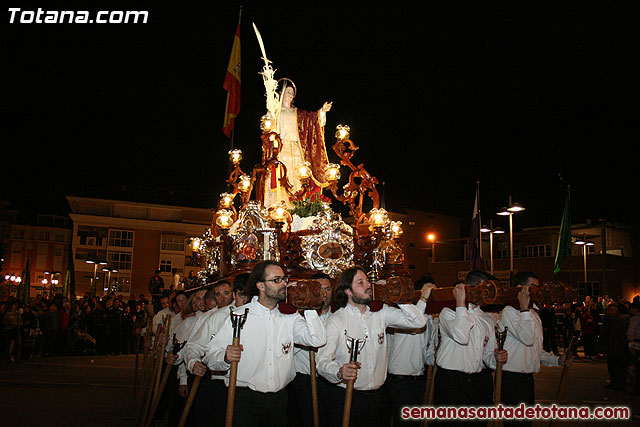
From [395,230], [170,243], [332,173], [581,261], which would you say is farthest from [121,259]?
[395,230]

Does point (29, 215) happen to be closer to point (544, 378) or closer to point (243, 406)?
point (544, 378)

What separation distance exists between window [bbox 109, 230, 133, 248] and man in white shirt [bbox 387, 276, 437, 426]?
46166 mm

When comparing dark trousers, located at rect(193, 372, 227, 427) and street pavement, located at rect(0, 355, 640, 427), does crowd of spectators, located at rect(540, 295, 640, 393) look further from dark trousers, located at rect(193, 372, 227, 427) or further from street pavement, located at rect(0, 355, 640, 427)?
dark trousers, located at rect(193, 372, 227, 427)

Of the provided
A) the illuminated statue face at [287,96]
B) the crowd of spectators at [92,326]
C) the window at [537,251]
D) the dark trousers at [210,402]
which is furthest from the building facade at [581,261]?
the dark trousers at [210,402]

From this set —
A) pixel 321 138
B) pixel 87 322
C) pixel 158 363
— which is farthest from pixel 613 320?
pixel 87 322

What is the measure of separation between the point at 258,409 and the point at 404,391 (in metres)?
2.49

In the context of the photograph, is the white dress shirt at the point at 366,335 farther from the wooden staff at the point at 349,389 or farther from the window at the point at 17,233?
the window at the point at 17,233

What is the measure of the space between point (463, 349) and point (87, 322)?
1972 cm

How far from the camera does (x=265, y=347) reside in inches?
200

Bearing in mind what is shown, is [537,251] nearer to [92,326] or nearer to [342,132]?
[92,326]

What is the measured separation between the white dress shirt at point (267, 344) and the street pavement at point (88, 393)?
13.5 ft

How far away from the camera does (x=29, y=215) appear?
6850 centimetres

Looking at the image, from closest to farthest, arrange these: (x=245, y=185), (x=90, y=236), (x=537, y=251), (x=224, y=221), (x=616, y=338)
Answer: (x=224, y=221)
(x=245, y=185)
(x=616, y=338)
(x=537, y=251)
(x=90, y=236)

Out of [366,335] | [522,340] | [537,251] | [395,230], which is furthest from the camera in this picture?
[537,251]
